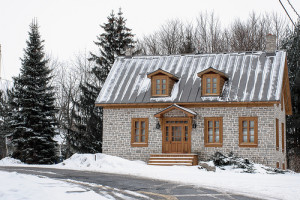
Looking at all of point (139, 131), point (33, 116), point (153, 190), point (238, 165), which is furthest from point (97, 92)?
point (153, 190)

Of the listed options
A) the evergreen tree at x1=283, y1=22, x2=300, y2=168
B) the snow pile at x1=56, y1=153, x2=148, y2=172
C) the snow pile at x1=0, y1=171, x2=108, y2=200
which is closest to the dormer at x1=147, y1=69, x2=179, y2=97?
the snow pile at x1=56, y1=153, x2=148, y2=172

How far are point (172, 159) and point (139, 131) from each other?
2877 millimetres

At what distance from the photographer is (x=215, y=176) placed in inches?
714

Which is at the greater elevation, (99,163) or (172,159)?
(172,159)

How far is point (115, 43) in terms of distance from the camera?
3781cm

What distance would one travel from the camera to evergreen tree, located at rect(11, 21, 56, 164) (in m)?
29.1

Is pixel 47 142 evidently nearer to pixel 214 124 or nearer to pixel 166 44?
pixel 214 124

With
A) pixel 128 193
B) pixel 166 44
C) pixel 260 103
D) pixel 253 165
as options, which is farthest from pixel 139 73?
pixel 166 44

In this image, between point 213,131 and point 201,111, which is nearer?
point 213,131

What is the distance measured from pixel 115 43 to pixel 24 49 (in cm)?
954

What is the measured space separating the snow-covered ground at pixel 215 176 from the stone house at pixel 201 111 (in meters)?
2.52

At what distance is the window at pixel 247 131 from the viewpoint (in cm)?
2366

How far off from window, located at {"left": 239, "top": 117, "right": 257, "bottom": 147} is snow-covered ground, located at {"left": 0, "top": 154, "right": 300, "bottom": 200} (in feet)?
8.33

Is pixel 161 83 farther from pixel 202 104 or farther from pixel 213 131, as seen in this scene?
pixel 213 131
